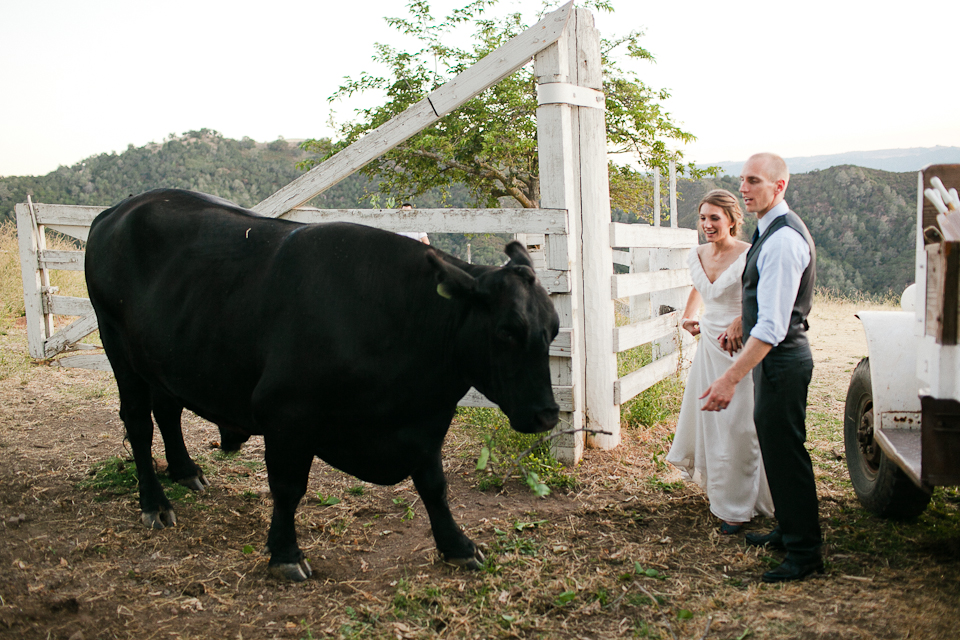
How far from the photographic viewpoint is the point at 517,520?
3793mm

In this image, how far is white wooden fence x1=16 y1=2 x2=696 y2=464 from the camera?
4.50 meters

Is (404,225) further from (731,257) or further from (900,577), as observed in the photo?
(900,577)

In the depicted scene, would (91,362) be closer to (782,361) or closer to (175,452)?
(175,452)

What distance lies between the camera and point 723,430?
377cm

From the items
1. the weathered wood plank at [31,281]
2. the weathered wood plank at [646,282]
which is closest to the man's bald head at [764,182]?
the weathered wood plank at [646,282]


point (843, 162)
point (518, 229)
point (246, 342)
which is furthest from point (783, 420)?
point (843, 162)

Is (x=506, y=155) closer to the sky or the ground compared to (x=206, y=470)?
closer to the sky

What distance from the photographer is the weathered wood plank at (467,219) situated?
14.7ft

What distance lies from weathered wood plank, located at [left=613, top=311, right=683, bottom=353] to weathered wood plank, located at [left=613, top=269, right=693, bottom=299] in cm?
27

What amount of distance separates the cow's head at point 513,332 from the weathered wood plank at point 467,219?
1.56 meters

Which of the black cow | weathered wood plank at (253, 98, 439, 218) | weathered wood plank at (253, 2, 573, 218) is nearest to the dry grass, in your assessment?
the black cow

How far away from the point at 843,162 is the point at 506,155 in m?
42.2

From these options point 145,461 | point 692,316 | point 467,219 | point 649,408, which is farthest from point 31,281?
point 692,316

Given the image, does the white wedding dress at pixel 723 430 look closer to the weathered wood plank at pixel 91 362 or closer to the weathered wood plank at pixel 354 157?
the weathered wood plank at pixel 354 157
